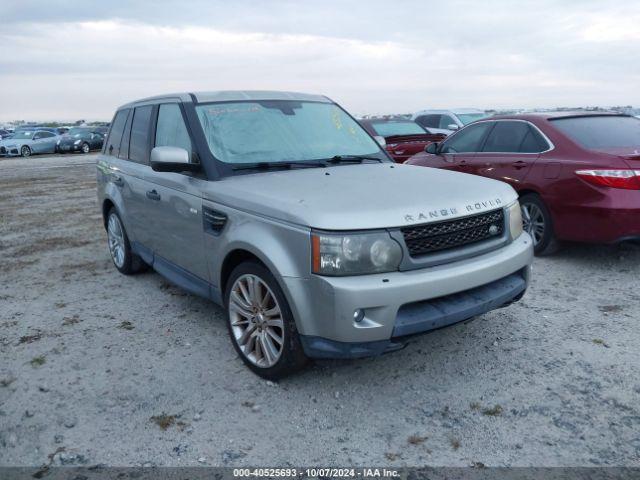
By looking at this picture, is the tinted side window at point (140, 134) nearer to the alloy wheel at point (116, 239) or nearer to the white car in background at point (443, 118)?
the alloy wheel at point (116, 239)

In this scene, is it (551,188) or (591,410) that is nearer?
(591,410)

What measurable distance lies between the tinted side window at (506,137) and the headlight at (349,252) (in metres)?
4.08

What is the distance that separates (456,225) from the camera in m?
3.21

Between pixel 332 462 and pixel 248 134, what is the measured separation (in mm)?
2424

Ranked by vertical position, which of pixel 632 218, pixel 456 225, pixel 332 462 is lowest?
pixel 332 462

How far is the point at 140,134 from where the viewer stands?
5.11 metres

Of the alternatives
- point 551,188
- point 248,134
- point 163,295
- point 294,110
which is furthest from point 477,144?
point 163,295

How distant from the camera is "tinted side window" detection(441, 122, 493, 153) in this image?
22.9 feet

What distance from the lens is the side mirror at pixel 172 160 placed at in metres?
3.71

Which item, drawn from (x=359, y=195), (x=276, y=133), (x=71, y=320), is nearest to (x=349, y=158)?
(x=276, y=133)

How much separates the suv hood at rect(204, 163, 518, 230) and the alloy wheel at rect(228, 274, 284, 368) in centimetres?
50

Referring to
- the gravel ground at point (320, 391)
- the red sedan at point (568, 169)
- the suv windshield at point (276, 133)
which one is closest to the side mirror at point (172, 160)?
the suv windshield at point (276, 133)

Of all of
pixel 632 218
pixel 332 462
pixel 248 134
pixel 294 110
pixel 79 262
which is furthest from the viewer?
pixel 79 262

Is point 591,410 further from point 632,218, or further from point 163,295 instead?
point 163,295
